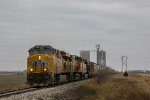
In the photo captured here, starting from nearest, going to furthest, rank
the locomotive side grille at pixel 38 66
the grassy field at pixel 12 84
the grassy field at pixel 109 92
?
the grassy field at pixel 109 92 < the locomotive side grille at pixel 38 66 < the grassy field at pixel 12 84

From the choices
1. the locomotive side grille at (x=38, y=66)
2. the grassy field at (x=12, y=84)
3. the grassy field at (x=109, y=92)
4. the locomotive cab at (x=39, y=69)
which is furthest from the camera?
the grassy field at (x=12, y=84)

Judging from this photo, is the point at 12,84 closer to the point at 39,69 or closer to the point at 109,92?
the point at 39,69

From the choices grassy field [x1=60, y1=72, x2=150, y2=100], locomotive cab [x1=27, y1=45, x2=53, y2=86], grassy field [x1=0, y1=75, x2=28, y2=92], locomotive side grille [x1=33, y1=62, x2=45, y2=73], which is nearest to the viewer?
grassy field [x1=60, y1=72, x2=150, y2=100]

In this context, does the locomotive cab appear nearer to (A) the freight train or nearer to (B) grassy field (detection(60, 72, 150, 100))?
(A) the freight train

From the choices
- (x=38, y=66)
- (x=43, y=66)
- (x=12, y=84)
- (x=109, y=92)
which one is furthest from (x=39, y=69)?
(x=12, y=84)

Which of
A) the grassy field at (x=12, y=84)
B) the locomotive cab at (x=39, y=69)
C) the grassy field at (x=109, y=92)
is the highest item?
the locomotive cab at (x=39, y=69)

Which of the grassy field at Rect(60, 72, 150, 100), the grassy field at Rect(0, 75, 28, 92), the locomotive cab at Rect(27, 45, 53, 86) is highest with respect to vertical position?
the locomotive cab at Rect(27, 45, 53, 86)

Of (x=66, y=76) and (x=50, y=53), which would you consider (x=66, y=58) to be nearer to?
(x=66, y=76)

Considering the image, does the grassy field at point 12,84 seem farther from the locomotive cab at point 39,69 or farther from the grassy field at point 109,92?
the grassy field at point 109,92

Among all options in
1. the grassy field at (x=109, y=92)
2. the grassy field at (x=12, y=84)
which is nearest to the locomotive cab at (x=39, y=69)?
the grassy field at (x=12, y=84)

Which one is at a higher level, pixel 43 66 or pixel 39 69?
pixel 43 66

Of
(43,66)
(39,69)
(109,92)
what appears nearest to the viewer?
(109,92)

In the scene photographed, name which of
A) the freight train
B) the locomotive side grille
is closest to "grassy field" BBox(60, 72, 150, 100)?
the freight train

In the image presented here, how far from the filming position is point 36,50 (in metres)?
45.5
